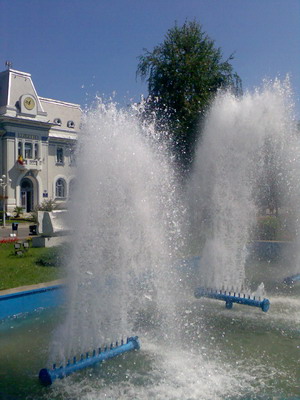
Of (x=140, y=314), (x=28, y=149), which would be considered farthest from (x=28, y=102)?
(x=140, y=314)

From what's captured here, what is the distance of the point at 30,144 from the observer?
37.5 m

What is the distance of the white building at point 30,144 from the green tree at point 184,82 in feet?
48.8

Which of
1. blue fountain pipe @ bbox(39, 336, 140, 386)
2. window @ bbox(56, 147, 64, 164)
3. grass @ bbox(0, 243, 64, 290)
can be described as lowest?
blue fountain pipe @ bbox(39, 336, 140, 386)

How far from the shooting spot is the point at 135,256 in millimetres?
7496

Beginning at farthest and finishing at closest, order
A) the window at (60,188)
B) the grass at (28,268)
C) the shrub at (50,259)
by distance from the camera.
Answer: the window at (60,188)
the shrub at (50,259)
the grass at (28,268)

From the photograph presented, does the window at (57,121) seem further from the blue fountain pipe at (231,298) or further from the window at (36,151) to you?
the blue fountain pipe at (231,298)

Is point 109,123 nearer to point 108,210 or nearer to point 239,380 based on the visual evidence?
point 108,210

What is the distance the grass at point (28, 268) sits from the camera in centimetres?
1051

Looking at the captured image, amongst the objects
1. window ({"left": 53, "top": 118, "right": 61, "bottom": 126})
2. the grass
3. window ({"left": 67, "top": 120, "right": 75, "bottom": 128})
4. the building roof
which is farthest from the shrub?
window ({"left": 67, "top": 120, "right": 75, "bottom": 128})

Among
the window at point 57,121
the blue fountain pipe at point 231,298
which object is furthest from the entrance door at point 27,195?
the blue fountain pipe at point 231,298

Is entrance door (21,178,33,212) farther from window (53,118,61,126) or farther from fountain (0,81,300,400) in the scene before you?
fountain (0,81,300,400)

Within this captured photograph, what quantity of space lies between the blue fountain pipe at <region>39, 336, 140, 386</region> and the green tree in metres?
14.5

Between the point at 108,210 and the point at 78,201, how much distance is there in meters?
0.48

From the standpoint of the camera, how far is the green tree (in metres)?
20.3
